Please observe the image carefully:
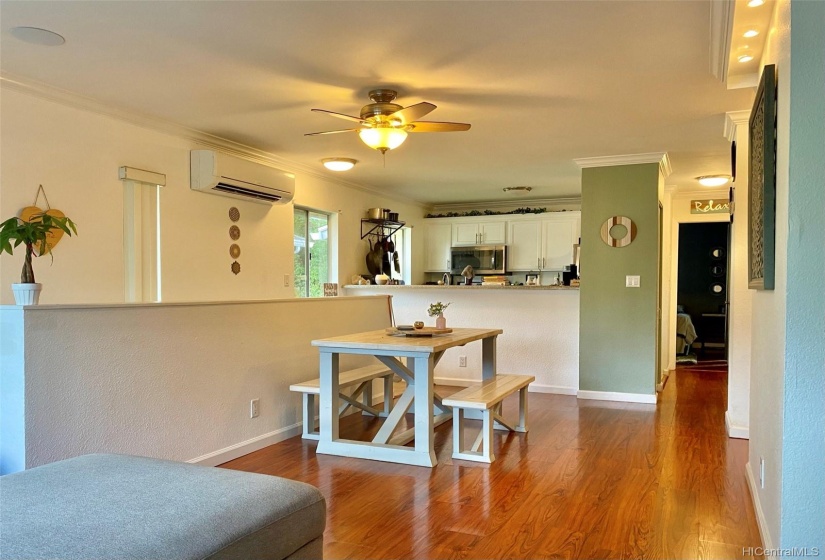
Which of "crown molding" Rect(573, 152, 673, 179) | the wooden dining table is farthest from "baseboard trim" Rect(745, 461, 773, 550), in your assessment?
"crown molding" Rect(573, 152, 673, 179)

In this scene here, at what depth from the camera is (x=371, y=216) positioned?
7.24m

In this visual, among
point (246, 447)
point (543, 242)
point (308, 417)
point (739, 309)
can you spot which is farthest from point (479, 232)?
point (246, 447)

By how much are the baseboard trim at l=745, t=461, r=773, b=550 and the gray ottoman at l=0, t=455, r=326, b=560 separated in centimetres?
180

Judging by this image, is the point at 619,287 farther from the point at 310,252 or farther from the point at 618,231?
the point at 310,252

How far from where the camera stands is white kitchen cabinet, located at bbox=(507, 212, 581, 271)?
7.92 meters

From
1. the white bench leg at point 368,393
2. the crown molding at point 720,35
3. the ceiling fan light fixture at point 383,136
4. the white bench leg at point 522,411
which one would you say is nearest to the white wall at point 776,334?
the crown molding at point 720,35

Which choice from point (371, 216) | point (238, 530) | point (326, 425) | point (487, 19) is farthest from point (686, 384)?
point (238, 530)

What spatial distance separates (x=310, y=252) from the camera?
6496 mm

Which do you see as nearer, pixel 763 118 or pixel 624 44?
pixel 763 118

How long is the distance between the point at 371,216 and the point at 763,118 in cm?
520

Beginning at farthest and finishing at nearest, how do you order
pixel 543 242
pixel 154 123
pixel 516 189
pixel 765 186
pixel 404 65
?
pixel 543 242
pixel 516 189
pixel 154 123
pixel 404 65
pixel 765 186

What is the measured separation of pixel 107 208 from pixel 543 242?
5659 millimetres

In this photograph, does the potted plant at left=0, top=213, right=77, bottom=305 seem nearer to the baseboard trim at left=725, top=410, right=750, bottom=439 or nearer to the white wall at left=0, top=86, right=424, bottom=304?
the white wall at left=0, top=86, right=424, bottom=304

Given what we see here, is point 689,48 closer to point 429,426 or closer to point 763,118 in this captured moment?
point 763,118
